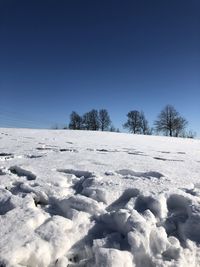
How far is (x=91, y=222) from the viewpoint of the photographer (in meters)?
3.51

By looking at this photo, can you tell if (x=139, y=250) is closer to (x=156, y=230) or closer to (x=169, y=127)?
(x=156, y=230)

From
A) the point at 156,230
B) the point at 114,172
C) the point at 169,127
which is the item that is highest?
the point at 169,127

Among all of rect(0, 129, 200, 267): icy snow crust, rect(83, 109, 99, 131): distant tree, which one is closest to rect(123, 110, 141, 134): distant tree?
rect(83, 109, 99, 131): distant tree

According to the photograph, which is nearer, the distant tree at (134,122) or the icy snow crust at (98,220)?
the icy snow crust at (98,220)

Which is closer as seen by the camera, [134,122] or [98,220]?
[98,220]

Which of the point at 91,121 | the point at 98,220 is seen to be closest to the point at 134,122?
the point at 91,121

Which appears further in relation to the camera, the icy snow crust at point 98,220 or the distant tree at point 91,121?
the distant tree at point 91,121

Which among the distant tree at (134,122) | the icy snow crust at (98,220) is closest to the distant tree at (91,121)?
the distant tree at (134,122)

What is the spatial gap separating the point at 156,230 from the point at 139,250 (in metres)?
0.43

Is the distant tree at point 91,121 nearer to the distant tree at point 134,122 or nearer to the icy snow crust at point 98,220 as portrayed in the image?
the distant tree at point 134,122

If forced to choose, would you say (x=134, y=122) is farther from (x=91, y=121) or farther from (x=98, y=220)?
(x=98, y=220)

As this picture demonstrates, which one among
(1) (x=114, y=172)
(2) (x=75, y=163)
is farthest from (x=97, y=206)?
(2) (x=75, y=163)

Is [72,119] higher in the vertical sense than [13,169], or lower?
higher

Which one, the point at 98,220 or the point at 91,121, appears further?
the point at 91,121
